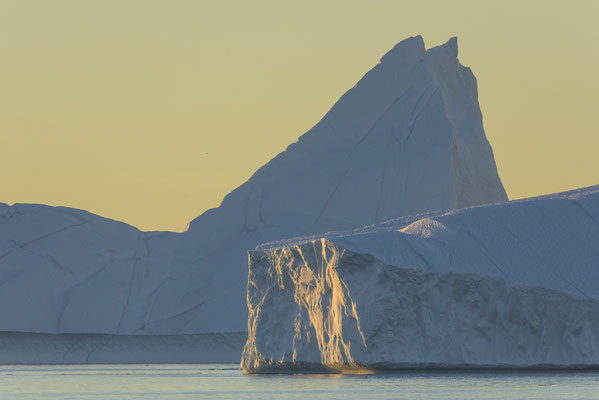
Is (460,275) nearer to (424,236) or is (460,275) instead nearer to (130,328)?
(424,236)

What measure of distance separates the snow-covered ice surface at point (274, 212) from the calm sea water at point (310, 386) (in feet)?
24.0

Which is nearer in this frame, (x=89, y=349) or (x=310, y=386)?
(x=310, y=386)

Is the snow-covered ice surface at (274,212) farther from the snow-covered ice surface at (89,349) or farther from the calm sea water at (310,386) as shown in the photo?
the calm sea water at (310,386)

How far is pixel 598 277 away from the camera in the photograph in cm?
2491

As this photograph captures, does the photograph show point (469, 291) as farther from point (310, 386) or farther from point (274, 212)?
point (274, 212)

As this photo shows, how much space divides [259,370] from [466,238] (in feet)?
19.4

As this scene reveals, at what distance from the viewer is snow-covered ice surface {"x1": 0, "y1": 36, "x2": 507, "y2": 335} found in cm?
3781

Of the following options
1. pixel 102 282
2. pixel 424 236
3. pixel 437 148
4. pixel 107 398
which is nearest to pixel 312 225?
pixel 437 148

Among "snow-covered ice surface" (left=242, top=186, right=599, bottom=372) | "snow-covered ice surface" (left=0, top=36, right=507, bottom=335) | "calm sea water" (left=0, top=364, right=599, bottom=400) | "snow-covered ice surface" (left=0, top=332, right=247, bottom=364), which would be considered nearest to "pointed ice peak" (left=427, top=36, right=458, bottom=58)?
"snow-covered ice surface" (left=0, top=36, right=507, bottom=335)

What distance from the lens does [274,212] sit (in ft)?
127

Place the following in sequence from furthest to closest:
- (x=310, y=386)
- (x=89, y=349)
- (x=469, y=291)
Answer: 1. (x=89, y=349)
2. (x=469, y=291)
3. (x=310, y=386)

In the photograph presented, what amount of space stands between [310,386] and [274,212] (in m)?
14.7

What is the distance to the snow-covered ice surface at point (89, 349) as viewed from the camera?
127 feet

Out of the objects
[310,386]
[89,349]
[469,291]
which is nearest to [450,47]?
[89,349]
